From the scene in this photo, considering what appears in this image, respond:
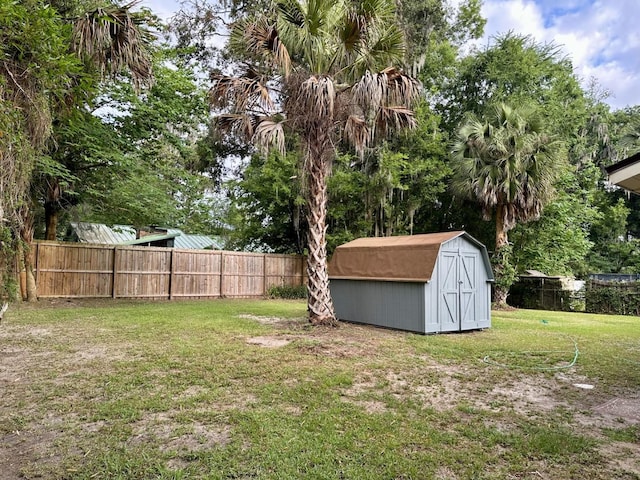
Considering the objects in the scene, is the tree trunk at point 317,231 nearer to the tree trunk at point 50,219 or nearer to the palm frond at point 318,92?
the palm frond at point 318,92

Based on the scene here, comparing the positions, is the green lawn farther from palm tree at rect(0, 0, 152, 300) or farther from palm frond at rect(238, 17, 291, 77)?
palm frond at rect(238, 17, 291, 77)

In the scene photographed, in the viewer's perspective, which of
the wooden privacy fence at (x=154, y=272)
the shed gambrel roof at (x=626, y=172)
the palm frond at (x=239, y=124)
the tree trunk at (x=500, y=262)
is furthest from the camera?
the tree trunk at (x=500, y=262)

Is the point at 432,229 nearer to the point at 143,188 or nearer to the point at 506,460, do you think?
the point at 143,188

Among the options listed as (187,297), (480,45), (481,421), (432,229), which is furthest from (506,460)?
(480,45)

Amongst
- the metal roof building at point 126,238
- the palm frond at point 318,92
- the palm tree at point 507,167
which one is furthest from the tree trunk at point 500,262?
the metal roof building at point 126,238

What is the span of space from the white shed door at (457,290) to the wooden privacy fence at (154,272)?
9.11 m

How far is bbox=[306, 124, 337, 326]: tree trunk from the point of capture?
332 inches

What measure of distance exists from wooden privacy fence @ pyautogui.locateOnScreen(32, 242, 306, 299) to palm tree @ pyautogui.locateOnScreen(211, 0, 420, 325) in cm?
732

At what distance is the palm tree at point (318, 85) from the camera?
25.7 feet

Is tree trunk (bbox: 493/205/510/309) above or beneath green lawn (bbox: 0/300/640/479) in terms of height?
above

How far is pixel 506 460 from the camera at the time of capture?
2.94 meters

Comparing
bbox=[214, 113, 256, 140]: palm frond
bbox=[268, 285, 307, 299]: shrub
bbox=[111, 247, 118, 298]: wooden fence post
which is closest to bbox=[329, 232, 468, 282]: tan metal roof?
bbox=[214, 113, 256, 140]: palm frond

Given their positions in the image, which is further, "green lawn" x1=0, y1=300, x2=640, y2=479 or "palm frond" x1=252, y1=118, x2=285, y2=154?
"palm frond" x1=252, y1=118, x2=285, y2=154

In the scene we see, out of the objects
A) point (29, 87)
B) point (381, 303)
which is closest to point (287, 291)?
point (381, 303)
